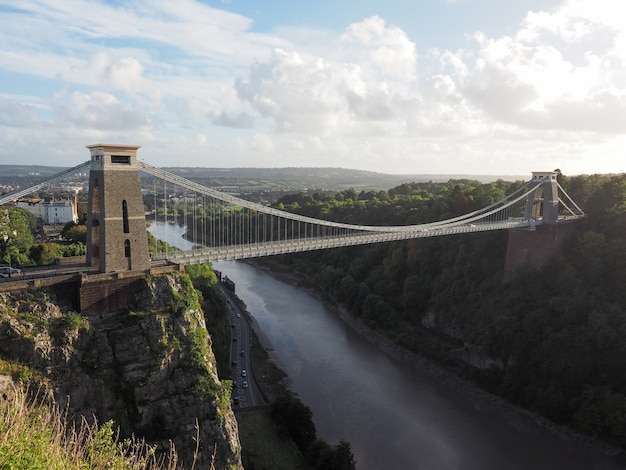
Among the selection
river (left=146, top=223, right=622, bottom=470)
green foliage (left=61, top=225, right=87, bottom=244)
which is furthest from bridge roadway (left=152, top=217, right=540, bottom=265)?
green foliage (left=61, top=225, right=87, bottom=244)

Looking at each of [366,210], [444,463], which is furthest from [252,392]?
[366,210]

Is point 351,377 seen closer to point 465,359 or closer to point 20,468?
point 465,359

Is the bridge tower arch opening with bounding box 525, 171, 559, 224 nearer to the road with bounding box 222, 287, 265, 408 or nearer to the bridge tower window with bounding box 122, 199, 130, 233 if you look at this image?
the road with bounding box 222, 287, 265, 408

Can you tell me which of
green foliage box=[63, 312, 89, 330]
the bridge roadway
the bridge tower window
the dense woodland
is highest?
the bridge tower window

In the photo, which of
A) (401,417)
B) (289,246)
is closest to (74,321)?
(289,246)

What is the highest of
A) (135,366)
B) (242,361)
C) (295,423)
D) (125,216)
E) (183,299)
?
(125,216)

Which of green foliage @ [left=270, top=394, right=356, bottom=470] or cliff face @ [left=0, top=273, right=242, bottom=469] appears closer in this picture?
cliff face @ [left=0, top=273, right=242, bottom=469]

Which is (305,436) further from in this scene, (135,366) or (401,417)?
(135,366)
